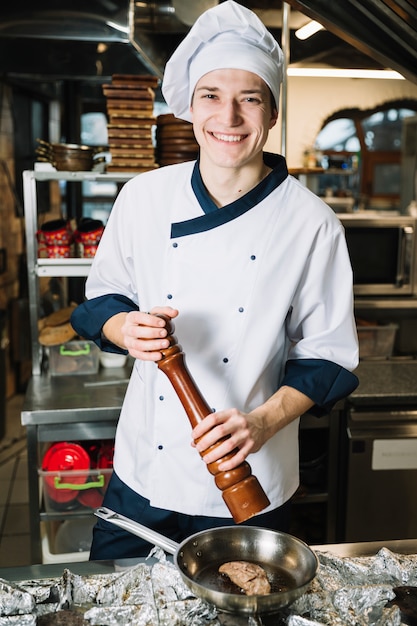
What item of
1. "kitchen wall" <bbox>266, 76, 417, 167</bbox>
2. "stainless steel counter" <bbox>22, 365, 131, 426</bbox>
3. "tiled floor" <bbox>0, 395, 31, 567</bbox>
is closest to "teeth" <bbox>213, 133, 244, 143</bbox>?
"stainless steel counter" <bbox>22, 365, 131, 426</bbox>

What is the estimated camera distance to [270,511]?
169 centimetres

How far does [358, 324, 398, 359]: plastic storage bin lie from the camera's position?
3275mm

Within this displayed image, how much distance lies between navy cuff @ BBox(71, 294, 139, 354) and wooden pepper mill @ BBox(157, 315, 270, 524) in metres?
0.44

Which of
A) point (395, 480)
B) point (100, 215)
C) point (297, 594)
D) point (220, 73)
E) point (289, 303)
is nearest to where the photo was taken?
point (297, 594)

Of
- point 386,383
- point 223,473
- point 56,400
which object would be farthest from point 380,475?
point 223,473

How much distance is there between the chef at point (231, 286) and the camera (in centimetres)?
155

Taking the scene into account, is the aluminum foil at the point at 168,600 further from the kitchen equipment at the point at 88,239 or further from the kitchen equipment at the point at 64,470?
the kitchen equipment at the point at 88,239

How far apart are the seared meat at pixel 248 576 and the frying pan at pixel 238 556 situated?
12 mm

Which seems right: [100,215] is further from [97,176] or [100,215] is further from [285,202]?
[285,202]

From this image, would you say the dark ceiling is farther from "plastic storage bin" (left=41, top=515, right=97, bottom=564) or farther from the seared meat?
the seared meat

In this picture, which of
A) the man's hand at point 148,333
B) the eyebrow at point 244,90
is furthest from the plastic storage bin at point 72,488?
the eyebrow at point 244,90

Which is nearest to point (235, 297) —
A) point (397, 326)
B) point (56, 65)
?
point (397, 326)

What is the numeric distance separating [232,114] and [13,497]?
3.04 meters

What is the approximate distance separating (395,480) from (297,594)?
172 centimetres
